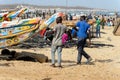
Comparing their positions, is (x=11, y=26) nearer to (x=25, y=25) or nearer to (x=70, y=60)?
(x=25, y=25)

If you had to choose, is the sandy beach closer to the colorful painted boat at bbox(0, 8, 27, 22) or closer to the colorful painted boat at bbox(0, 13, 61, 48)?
the colorful painted boat at bbox(0, 13, 61, 48)

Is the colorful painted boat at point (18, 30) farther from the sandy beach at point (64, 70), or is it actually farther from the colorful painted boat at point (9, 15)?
the colorful painted boat at point (9, 15)

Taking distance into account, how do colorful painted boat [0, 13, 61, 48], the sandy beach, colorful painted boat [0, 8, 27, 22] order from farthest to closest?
colorful painted boat [0, 8, 27, 22]
colorful painted boat [0, 13, 61, 48]
the sandy beach

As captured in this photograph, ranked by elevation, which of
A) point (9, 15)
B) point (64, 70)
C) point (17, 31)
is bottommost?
point (9, 15)

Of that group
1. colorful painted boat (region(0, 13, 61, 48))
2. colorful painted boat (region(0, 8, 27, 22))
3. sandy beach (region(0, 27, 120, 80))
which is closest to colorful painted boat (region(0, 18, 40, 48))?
colorful painted boat (region(0, 13, 61, 48))

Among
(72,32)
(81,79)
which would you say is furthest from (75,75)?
(72,32)

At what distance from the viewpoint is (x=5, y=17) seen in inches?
1001

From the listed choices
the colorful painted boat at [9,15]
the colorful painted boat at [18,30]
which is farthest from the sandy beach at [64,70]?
the colorful painted boat at [9,15]

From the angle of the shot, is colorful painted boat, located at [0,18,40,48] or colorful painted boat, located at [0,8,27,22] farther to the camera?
colorful painted boat, located at [0,8,27,22]

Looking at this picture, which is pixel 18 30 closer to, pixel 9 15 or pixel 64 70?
pixel 64 70

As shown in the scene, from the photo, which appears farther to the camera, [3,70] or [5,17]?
[5,17]

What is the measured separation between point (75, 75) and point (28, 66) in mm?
2158

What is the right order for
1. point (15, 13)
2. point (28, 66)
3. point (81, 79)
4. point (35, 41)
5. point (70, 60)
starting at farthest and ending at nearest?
1. point (15, 13)
2. point (35, 41)
3. point (70, 60)
4. point (28, 66)
5. point (81, 79)

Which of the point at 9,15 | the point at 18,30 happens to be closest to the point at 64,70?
the point at 18,30
